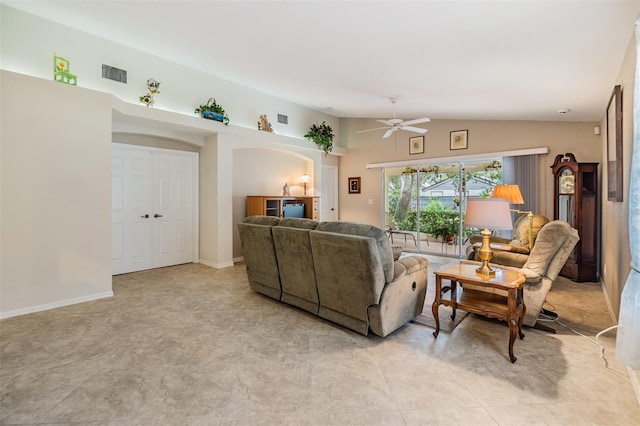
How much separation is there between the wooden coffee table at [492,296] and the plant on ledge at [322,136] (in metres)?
4.94

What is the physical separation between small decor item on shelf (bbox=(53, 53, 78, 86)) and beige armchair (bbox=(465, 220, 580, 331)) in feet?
17.0

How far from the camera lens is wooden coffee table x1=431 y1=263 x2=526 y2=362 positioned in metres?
2.32

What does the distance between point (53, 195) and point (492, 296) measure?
4780mm

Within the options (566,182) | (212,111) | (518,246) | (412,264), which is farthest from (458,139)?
(212,111)

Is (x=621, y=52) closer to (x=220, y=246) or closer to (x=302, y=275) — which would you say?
(x=302, y=275)

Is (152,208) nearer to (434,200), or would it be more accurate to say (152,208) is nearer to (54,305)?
(54,305)

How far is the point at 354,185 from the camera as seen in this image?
26.7ft

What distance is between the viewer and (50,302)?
3.45 metres

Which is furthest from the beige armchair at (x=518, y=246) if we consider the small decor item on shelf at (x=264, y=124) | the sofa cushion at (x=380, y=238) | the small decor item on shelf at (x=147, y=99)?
the small decor item on shelf at (x=147, y=99)

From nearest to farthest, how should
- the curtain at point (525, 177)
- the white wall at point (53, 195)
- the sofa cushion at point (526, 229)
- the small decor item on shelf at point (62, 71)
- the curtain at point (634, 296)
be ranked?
1. the curtain at point (634, 296)
2. the white wall at point (53, 195)
3. the small decor item on shelf at point (62, 71)
4. the sofa cushion at point (526, 229)
5. the curtain at point (525, 177)

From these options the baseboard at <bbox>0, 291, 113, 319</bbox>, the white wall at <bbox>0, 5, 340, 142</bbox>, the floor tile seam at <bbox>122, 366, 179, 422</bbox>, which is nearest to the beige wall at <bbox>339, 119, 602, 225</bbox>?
the white wall at <bbox>0, 5, 340, 142</bbox>

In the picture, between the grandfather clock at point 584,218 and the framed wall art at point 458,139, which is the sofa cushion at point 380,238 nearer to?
the grandfather clock at point 584,218

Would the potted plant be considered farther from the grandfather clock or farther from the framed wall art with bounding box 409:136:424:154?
the grandfather clock

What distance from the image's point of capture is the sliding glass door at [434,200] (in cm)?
620
